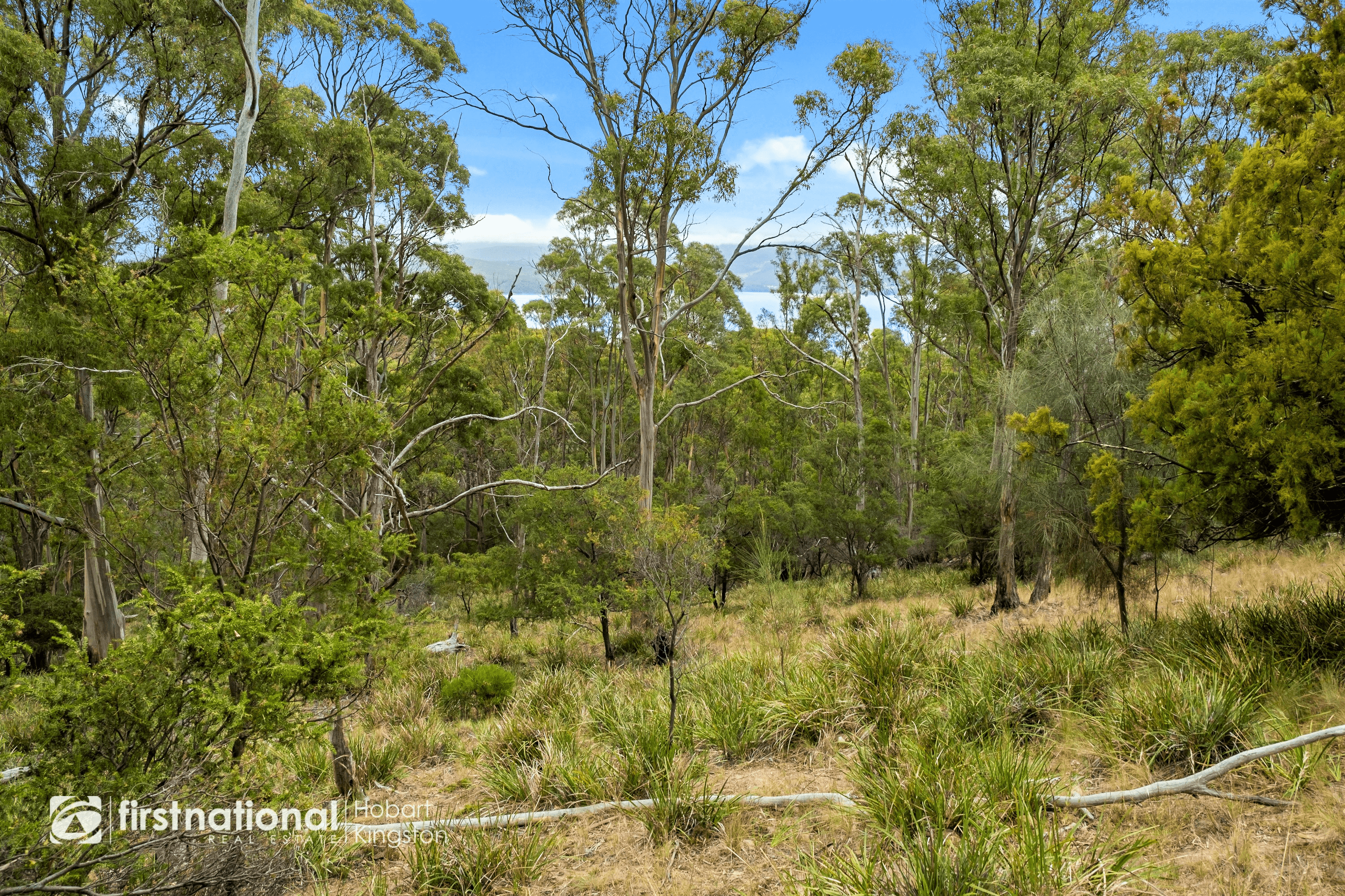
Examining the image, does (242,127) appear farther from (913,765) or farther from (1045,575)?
(1045,575)

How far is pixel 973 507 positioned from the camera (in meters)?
17.3

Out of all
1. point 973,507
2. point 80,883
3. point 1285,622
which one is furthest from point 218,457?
point 973,507

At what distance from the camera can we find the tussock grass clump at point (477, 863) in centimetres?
400

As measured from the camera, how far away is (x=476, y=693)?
956cm

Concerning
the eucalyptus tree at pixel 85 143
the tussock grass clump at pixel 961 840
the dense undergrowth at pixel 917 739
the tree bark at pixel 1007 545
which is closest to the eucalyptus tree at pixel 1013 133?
the tree bark at pixel 1007 545

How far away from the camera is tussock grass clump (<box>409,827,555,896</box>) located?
4.00 m

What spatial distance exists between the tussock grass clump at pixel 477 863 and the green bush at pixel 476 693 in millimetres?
5254

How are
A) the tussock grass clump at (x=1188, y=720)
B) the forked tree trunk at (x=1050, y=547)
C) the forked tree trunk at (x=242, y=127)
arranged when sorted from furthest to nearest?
1. the forked tree trunk at (x=1050, y=547)
2. the forked tree trunk at (x=242, y=127)
3. the tussock grass clump at (x=1188, y=720)

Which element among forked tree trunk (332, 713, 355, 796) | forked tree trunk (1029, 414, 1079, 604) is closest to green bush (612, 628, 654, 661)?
forked tree trunk (332, 713, 355, 796)

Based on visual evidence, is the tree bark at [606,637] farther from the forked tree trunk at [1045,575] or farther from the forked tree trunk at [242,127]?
the forked tree trunk at [1045,575]

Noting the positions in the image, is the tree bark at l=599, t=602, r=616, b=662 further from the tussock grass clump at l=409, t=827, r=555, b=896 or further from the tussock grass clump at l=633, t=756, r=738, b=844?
the tussock grass clump at l=409, t=827, r=555, b=896

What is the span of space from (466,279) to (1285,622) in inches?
603

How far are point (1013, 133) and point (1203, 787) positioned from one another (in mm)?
11811

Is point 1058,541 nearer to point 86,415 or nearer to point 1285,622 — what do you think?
point 1285,622
